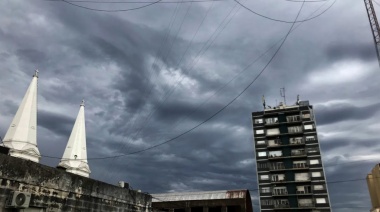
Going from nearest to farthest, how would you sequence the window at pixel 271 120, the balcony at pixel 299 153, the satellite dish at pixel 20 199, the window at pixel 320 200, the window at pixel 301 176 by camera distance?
the satellite dish at pixel 20 199, the window at pixel 320 200, the window at pixel 301 176, the balcony at pixel 299 153, the window at pixel 271 120

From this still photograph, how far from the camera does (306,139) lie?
6200 cm

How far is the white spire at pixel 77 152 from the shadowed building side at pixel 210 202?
42.9ft

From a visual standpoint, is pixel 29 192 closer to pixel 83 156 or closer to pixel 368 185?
pixel 83 156

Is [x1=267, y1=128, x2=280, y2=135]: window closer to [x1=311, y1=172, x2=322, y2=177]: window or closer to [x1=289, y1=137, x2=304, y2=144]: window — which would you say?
[x1=289, y1=137, x2=304, y2=144]: window

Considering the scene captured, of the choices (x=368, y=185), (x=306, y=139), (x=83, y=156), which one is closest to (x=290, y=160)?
(x=306, y=139)

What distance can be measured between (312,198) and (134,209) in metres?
46.2

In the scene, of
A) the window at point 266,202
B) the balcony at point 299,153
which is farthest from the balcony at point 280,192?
the balcony at point 299,153

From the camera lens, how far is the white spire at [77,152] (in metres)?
42.2

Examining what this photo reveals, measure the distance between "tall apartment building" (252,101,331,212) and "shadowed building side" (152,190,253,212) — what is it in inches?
347

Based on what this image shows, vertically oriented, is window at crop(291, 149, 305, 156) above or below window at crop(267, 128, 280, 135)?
below

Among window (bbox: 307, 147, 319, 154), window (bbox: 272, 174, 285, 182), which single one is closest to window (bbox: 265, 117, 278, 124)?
window (bbox: 307, 147, 319, 154)

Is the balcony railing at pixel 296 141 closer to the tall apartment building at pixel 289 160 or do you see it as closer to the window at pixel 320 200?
the tall apartment building at pixel 289 160

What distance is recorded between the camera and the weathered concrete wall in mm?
12367

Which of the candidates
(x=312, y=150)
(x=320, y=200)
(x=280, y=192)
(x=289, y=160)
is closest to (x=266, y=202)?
(x=280, y=192)
